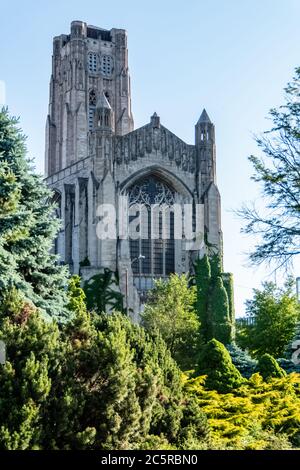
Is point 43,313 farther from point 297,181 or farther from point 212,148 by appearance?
point 212,148

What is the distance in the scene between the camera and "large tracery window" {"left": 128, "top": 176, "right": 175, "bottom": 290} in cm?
5188

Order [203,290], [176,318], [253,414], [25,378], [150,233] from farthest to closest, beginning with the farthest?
1. [150,233]
2. [203,290]
3. [176,318]
4. [253,414]
5. [25,378]

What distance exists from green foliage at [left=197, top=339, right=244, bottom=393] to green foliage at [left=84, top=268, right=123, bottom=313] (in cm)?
1996

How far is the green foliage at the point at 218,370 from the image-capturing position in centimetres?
2631

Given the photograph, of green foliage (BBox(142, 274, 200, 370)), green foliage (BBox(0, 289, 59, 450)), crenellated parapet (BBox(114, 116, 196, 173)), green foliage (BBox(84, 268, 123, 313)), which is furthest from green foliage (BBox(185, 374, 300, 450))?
crenellated parapet (BBox(114, 116, 196, 173))

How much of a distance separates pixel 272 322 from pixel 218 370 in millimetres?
17759

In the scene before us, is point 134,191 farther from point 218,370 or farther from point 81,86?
point 218,370

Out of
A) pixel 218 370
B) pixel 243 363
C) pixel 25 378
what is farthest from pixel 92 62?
pixel 25 378

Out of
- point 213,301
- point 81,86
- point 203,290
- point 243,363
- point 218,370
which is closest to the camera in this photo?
point 218,370

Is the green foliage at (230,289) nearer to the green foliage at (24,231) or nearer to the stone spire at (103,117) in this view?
the stone spire at (103,117)

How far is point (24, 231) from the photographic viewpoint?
20.6 m

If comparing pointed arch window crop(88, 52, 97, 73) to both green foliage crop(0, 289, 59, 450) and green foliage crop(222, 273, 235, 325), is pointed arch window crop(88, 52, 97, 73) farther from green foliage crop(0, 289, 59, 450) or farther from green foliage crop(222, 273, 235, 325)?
green foliage crop(0, 289, 59, 450)

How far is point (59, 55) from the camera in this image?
253ft
